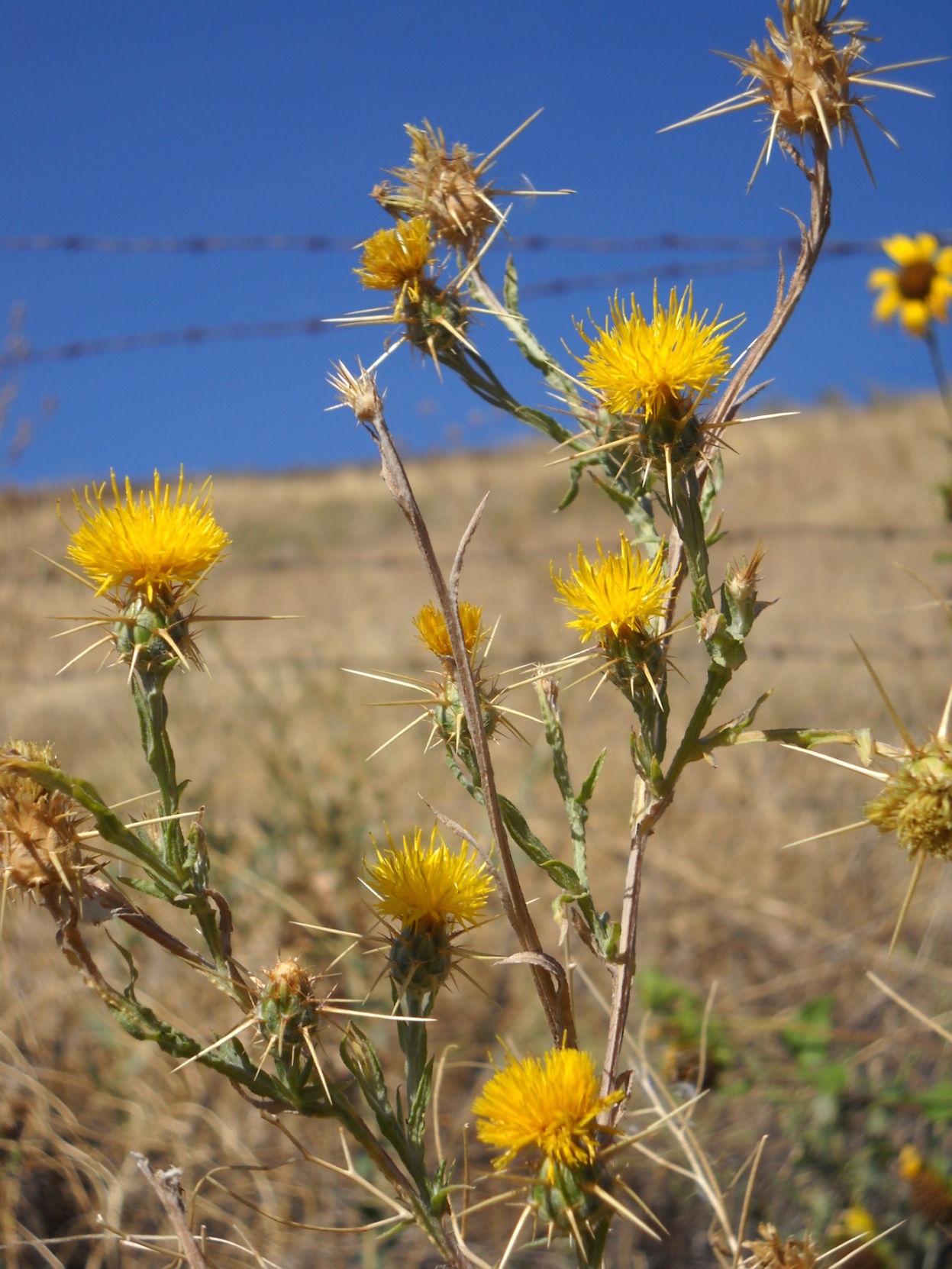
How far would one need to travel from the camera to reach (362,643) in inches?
248

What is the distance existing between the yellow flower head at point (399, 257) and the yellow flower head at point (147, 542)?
35 cm

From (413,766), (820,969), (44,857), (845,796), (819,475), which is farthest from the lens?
(819,475)

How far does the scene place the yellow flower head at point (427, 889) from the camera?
965 millimetres

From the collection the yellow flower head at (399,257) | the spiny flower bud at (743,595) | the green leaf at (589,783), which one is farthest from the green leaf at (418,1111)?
the yellow flower head at (399,257)

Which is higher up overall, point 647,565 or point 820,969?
point 647,565

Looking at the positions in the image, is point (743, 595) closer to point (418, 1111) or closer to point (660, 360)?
point (660, 360)

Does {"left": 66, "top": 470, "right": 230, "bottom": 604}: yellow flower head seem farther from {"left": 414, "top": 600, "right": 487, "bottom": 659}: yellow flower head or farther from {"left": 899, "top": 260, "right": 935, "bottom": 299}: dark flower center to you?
{"left": 899, "top": 260, "right": 935, "bottom": 299}: dark flower center

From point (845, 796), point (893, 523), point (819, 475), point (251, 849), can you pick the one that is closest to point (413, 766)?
point (251, 849)

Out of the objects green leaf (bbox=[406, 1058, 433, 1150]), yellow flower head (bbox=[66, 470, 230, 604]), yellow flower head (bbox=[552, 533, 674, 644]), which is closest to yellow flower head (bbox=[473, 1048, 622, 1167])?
green leaf (bbox=[406, 1058, 433, 1150])

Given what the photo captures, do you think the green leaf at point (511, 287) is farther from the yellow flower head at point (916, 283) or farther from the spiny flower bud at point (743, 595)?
the yellow flower head at point (916, 283)

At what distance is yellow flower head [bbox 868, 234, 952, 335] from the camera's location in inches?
178

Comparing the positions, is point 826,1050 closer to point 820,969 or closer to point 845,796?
point 820,969

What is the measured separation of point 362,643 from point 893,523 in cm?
576

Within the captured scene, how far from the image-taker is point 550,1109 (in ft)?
2.63
